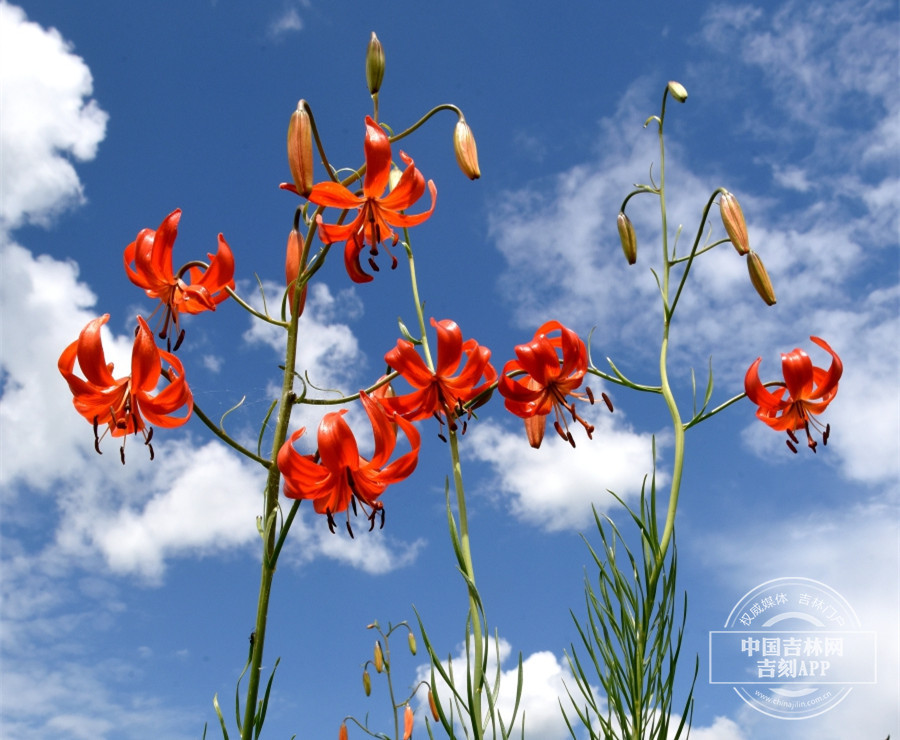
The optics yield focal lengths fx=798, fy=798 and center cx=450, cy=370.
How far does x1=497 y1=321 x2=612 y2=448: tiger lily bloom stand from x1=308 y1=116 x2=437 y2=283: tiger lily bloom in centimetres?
37

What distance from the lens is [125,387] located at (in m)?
1.42

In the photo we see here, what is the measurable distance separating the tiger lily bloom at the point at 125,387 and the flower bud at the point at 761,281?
4.30 ft

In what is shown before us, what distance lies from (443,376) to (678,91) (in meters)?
1.04

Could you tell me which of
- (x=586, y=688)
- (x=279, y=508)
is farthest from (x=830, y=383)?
(x=279, y=508)

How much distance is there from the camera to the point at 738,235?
1.93 metres

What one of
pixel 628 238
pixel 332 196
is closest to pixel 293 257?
pixel 332 196

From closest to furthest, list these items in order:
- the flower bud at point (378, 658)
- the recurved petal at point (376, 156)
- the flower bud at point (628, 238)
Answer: the recurved petal at point (376, 156)
the flower bud at point (628, 238)
the flower bud at point (378, 658)

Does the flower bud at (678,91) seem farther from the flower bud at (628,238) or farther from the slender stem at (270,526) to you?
the slender stem at (270,526)

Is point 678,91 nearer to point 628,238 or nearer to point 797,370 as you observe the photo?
point 628,238

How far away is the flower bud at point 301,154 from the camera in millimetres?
1413

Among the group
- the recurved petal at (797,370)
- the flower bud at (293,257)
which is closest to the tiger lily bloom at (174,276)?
the flower bud at (293,257)

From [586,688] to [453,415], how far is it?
2.27ft

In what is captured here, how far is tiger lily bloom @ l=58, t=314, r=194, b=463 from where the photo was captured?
4.45 ft

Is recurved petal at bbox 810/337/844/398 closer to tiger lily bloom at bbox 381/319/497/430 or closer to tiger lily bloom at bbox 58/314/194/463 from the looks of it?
tiger lily bloom at bbox 381/319/497/430
